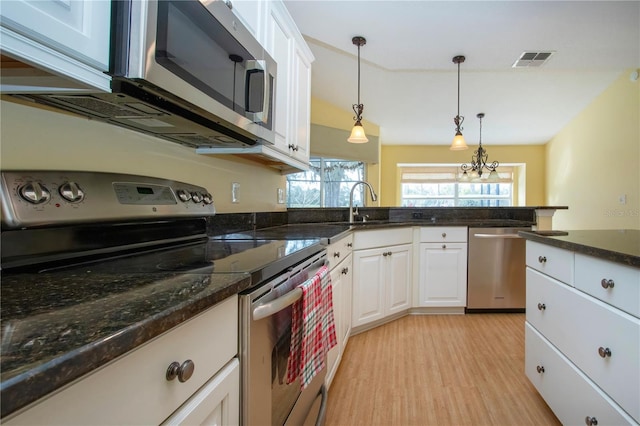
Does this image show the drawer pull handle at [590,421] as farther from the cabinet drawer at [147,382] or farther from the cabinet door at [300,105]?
the cabinet door at [300,105]

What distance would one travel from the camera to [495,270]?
2930 millimetres

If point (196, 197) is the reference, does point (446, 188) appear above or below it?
above

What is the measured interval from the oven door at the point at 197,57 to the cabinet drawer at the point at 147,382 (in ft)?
1.89

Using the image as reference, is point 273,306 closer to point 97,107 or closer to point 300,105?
point 97,107

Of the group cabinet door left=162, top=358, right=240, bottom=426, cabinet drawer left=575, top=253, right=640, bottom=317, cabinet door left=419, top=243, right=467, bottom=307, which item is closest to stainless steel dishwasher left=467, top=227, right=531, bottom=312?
cabinet door left=419, top=243, right=467, bottom=307

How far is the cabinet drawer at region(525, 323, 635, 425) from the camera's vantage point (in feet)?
3.43

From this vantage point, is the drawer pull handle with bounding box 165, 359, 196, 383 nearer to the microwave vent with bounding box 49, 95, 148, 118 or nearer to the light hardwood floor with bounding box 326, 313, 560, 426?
the microwave vent with bounding box 49, 95, 148, 118

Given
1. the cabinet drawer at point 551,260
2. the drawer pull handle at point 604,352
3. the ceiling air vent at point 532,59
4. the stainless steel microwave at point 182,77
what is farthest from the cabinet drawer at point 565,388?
the ceiling air vent at point 532,59

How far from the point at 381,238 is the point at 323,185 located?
139 inches

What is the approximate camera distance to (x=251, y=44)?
1.22 metres

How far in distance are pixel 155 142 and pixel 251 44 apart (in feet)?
1.72

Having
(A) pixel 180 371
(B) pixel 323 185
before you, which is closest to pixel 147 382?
(A) pixel 180 371

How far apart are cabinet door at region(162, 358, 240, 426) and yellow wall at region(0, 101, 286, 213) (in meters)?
0.68

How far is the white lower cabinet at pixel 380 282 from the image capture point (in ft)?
7.82
